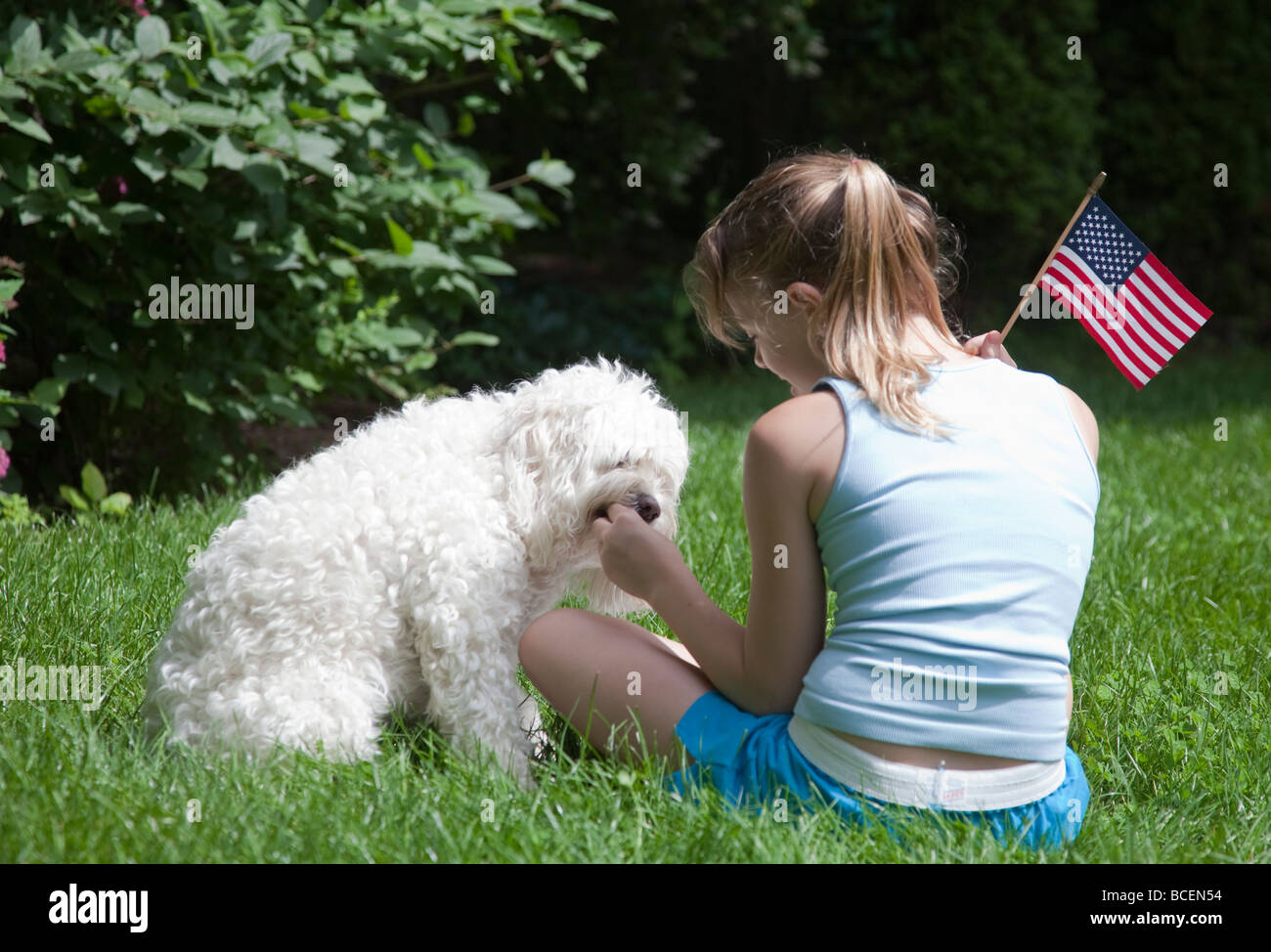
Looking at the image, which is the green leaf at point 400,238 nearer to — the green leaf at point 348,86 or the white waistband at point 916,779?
the green leaf at point 348,86

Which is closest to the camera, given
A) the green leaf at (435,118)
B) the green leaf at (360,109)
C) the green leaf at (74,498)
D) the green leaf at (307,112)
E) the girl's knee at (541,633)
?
the girl's knee at (541,633)

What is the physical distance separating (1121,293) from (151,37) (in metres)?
2.92

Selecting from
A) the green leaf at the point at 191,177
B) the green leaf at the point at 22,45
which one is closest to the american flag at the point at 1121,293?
the green leaf at the point at 191,177

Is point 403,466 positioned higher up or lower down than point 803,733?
higher up

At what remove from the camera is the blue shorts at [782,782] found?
6.92 feet

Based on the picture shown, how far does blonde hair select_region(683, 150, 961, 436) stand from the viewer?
6.89 ft

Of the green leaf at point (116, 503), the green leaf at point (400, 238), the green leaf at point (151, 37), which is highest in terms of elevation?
the green leaf at point (151, 37)

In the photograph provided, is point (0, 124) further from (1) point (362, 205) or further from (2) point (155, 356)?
(1) point (362, 205)

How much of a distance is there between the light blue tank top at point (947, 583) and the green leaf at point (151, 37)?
2690 millimetres

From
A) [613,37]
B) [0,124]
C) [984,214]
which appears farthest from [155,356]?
[984,214]

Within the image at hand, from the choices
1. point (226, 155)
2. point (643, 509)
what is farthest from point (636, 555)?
point (226, 155)

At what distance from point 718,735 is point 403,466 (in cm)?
85
